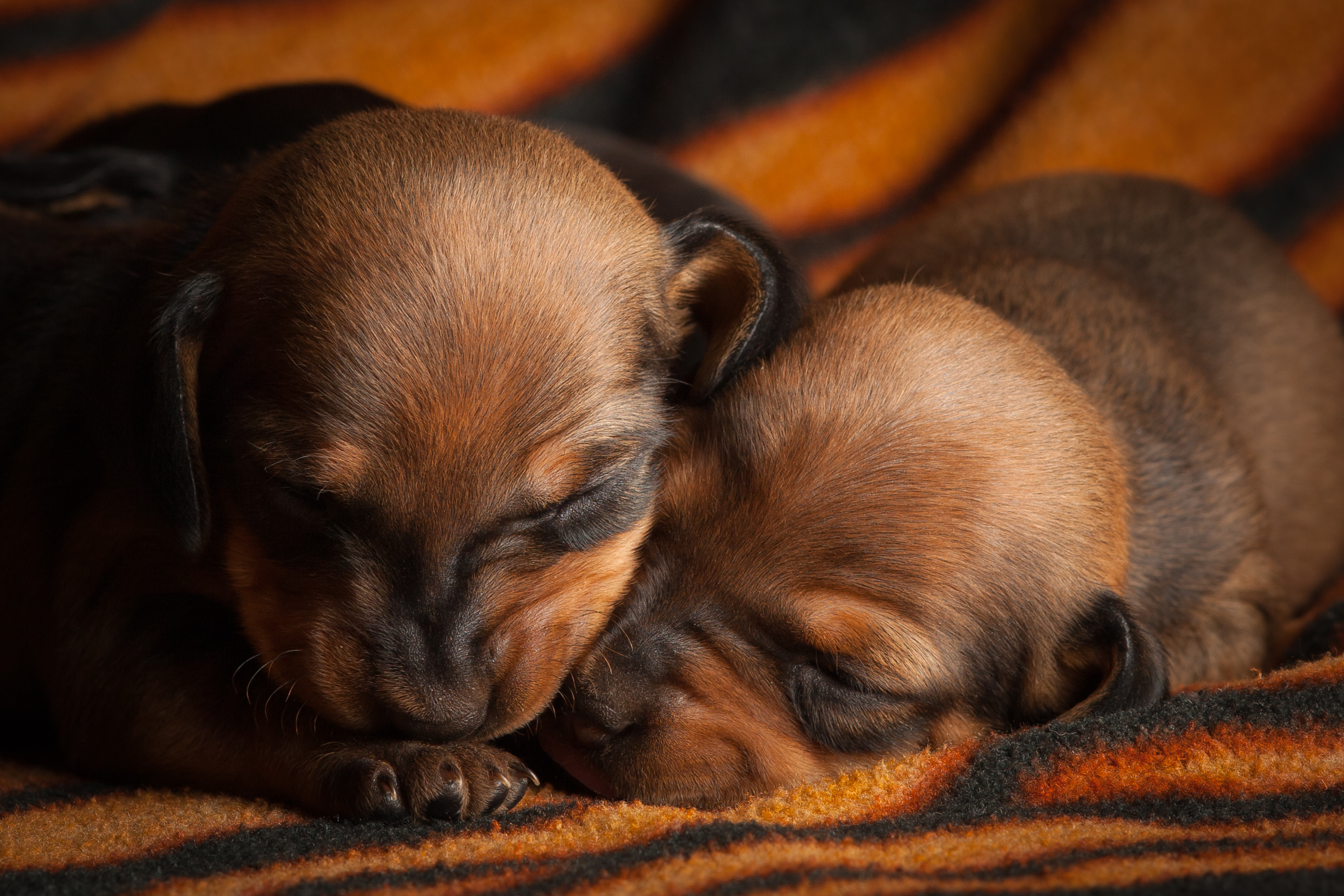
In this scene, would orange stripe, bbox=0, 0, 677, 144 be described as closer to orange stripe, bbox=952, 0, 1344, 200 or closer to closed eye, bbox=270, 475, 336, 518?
orange stripe, bbox=952, 0, 1344, 200

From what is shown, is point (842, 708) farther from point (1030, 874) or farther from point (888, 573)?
point (1030, 874)

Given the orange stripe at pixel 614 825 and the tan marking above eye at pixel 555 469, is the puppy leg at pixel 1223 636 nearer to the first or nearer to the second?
the orange stripe at pixel 614 825

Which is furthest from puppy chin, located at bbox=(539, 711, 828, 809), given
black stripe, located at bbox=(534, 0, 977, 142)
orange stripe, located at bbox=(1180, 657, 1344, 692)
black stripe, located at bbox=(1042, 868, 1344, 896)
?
black stripe, located at bbox=(534, 0, 977, 142)

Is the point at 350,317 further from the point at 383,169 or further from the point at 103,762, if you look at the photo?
the point at 103,762

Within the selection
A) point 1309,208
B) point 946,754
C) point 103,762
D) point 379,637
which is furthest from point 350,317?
point 1309,208

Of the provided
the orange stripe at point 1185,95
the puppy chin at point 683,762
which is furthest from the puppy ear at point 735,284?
the orange stripe at point 1185,95

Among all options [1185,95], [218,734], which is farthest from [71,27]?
[1185,95]

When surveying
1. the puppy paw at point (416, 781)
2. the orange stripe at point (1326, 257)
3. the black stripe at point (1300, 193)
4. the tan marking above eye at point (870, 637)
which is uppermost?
the black stripe at point (1300, 193)
